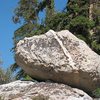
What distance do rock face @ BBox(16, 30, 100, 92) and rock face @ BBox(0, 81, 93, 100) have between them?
1.18 feet

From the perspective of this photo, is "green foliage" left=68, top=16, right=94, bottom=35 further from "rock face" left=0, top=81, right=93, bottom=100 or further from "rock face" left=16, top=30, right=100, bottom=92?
"rock face" left=0, top=81, right=93, bottom=100

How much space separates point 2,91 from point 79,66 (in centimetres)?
261

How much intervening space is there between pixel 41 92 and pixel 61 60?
1.22 metres

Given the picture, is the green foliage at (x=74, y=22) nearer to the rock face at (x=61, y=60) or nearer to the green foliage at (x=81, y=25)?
the green foliage at (x=81, y=25)

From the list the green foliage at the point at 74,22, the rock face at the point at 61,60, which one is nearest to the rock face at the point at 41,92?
the rock face at the point at 61,60

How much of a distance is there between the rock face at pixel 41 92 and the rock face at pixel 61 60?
36cm

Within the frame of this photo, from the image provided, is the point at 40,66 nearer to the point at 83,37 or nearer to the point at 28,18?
the point at 83,37

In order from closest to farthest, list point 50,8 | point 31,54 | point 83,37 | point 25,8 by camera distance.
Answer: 1. point 31,54
2. point 83,37
3. point 50,8
4. point 25,8

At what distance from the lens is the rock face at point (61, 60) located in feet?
48.6

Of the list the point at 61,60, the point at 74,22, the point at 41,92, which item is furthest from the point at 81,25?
the point at 41,92

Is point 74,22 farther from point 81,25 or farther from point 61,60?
point 61,60

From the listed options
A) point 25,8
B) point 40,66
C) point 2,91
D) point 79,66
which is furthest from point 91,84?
point 25,8

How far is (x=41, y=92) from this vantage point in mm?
14492

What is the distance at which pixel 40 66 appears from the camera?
1501 centimetres
